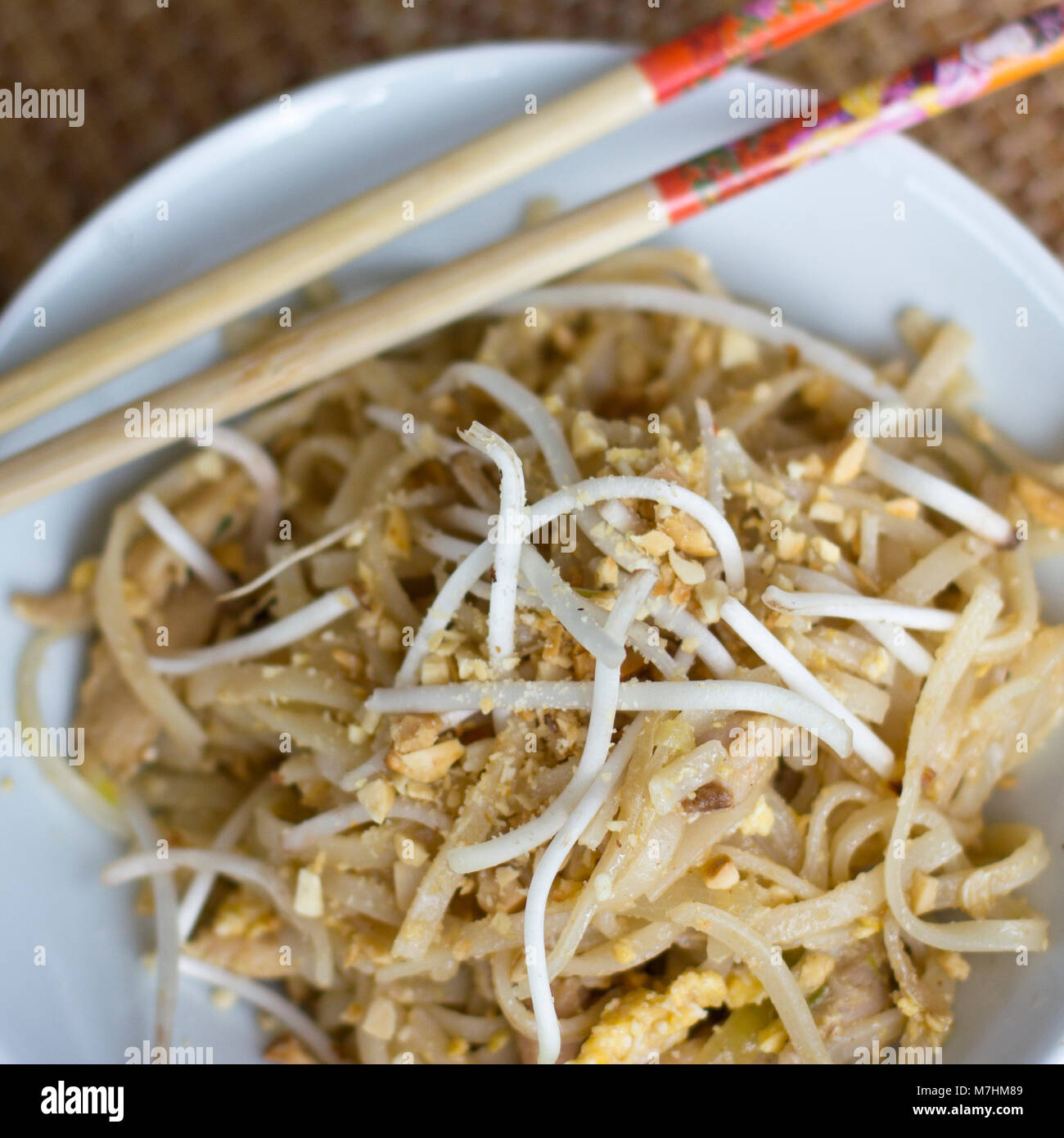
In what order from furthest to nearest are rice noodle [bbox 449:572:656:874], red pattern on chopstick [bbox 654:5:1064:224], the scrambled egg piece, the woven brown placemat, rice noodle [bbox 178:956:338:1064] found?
the woven brown placemat < rice noodle [bbox 178:956:338:1064] < red pattern on chopstick [bbox 654:5:1064:224] < the scrambled egg piece < rice noodle [bbox 449:572:656:874]

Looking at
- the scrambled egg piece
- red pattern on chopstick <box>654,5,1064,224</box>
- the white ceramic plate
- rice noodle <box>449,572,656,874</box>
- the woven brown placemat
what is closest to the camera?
rice noodle <box>449,572,656,874</box>

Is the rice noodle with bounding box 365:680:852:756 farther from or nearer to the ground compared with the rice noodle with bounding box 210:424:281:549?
nearer to the ground

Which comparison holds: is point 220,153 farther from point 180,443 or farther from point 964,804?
point 964,804

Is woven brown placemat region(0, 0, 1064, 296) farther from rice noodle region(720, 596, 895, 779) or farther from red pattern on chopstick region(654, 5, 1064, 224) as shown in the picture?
rice noodle region(720, 596, 895, 779)

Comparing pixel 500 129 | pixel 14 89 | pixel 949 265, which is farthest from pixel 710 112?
pixel 14 89

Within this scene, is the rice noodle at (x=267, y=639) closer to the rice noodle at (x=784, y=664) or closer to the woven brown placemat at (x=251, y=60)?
the rice noodle at (x=784, y=664)

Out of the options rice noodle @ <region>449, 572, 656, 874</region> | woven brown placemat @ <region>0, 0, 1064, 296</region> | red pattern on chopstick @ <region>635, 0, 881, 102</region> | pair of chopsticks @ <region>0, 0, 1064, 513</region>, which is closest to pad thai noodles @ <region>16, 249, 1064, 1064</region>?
rice noodle @ <region>449, 572, 656, 874</region>

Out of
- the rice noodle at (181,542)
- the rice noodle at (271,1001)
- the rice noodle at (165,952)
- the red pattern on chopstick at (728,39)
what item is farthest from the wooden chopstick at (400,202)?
the rice noodle at (271,1001)
